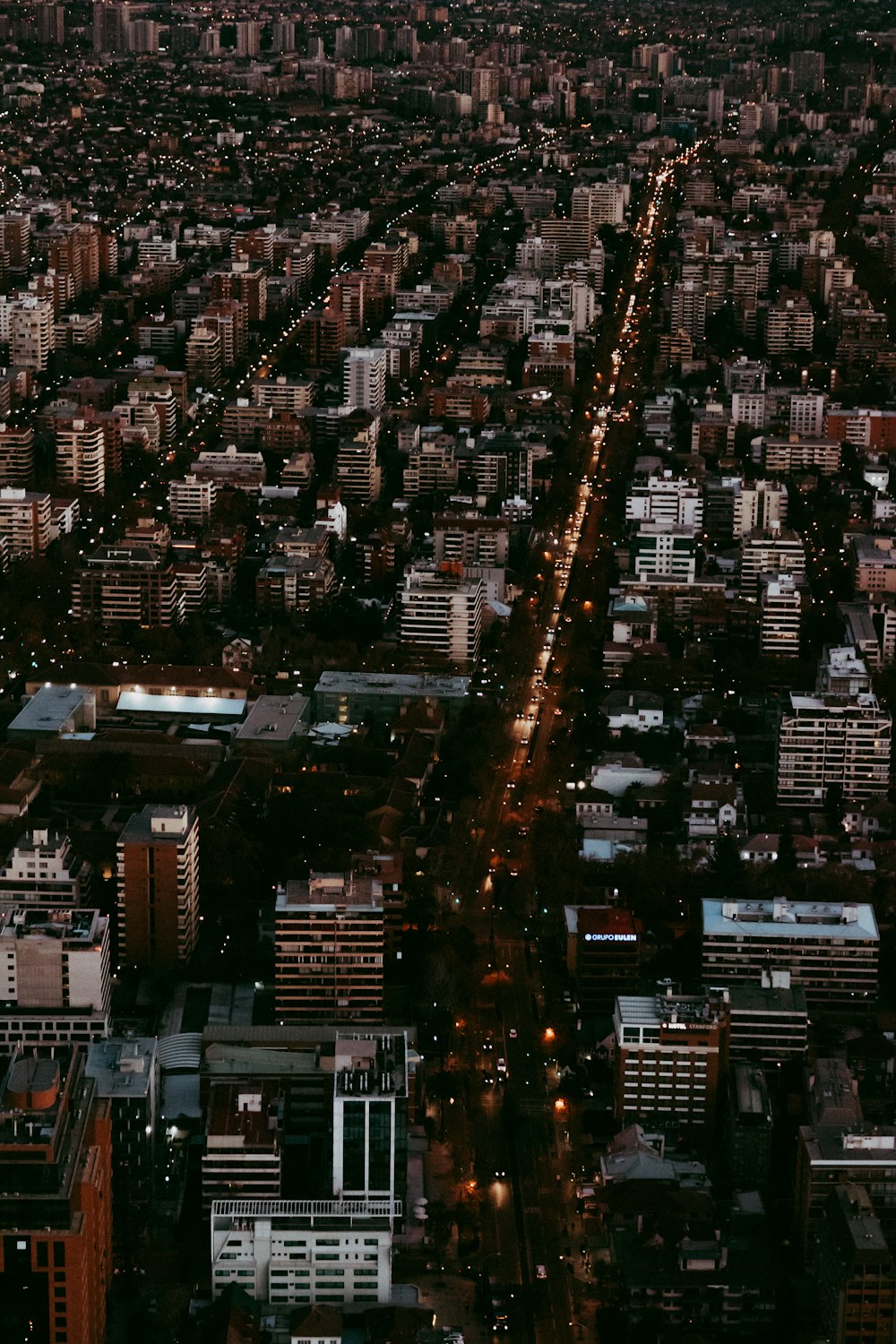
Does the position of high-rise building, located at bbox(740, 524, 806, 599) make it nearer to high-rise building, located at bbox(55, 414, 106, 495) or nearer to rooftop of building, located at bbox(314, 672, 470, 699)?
rooftop of building, located at bbox(314, 672, 470, 699)

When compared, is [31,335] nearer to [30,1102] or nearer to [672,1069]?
[672,1069]

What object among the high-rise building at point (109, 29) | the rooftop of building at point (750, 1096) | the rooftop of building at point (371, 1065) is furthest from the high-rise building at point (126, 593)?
the high-rise building at point (109, 29)

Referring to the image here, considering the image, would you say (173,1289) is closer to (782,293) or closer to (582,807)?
(582,807)

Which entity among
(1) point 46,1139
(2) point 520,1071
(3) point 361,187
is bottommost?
(3) point 361,187

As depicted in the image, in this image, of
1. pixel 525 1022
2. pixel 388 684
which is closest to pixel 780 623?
pixel 388 684

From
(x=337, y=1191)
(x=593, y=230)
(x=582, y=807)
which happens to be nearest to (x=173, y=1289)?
(x=337, y=1191)

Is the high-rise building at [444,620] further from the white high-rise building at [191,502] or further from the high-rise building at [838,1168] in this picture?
the high-rise building at [838,1168]

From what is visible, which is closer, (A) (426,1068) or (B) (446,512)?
(A) (426,1068)

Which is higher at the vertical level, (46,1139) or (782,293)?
(46,1139)
